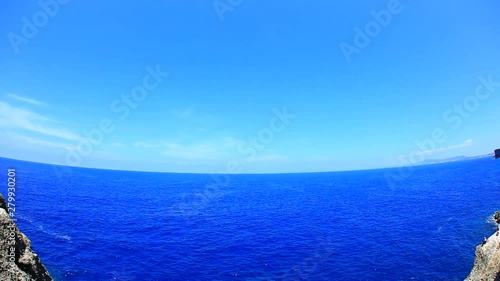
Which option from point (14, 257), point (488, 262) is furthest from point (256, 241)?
point (14, 257)

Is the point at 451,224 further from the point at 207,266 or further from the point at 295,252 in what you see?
the point at 207,266

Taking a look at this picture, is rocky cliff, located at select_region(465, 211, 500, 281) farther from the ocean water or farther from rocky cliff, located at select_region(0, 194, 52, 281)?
rocky cliff, located at select_region(0, 194, 52, 281)

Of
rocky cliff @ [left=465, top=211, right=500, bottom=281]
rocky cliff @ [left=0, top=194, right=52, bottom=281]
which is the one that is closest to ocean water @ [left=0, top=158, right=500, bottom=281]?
rocky cliff @ [left=465, top=211, right=500, bottom=281]

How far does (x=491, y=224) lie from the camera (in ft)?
245

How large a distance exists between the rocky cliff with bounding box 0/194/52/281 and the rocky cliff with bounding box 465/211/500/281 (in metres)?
34.2

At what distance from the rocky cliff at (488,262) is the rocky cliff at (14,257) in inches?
1346

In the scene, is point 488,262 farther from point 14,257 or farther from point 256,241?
point 256,241

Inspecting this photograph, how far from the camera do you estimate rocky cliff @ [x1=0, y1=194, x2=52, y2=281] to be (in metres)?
15.8

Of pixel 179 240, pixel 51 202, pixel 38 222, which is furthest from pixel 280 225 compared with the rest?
pixel 51 202

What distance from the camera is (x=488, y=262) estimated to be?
24.3 meters

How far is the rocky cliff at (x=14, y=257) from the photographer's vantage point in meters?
15.8

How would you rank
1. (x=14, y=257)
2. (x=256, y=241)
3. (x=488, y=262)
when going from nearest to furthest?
(x=14, y=257), (x=488, y=262), (x=256, y=241)

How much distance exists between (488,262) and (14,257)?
3593 centimetres

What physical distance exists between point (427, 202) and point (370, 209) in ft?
96.3
